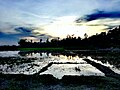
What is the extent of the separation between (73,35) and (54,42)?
2343 centimetres

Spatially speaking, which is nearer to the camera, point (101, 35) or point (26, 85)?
point (26, 85)

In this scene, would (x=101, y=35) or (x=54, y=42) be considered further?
(x=54, y=42)

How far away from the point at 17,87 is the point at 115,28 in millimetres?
143611

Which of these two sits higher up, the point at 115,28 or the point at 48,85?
the point at 115,28

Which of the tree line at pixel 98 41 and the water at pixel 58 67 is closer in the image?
the water at pixel 58 67

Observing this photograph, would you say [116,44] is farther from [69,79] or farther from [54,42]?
[69,79]

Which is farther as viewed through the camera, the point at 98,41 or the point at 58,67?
the point at 98,41

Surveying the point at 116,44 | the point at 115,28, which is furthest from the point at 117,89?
the point at 115,28

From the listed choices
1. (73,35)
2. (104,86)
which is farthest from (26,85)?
(73,35)

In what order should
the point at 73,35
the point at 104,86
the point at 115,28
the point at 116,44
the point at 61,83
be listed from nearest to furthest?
the point at 104,86, the point at 61,83, the point at 116,44, the point at 115,28, the point at 73,35

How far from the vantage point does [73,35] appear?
17288cm

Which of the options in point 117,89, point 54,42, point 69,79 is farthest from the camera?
point 54,42

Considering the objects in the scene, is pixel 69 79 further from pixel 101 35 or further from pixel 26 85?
pixel 101 35

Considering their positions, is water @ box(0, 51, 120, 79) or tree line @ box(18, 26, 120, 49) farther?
tree line @ box(18, 26, 120, 49)
